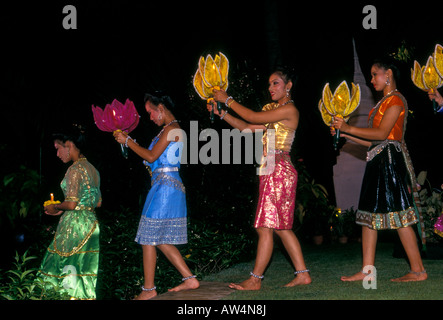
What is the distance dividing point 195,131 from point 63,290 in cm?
314

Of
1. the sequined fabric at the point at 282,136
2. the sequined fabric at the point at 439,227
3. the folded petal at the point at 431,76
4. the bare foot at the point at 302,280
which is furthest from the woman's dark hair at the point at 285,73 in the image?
the sequined fabric at the point at 439,227

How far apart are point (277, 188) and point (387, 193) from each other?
101 centimetres

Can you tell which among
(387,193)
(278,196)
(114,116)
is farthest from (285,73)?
(114,116)

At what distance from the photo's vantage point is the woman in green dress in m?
5.23

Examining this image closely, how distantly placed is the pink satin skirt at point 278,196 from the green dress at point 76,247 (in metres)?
1.57

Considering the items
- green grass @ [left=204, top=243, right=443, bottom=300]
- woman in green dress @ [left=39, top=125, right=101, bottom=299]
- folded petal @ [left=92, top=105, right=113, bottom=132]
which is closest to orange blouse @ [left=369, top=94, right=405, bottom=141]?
green grass @ [left=204, top=243, right=443, bottom=300]

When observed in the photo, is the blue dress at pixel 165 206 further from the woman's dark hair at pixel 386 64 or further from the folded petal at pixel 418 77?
the folded petal at pixel 418 77

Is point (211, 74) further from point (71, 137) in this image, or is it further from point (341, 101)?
point (71, 137)

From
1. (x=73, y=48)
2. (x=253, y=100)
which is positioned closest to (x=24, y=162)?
(x=73, y=48)

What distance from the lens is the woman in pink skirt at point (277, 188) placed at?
5082mm

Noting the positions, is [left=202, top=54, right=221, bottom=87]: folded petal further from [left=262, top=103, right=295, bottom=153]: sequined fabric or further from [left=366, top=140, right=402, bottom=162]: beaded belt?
[left=366, top=140, right=402, bottom=162]: beaded belt

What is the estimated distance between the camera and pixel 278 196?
515cm

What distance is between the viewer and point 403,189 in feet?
17.2

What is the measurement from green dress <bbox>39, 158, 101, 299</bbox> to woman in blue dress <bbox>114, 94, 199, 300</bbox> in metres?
0.52
